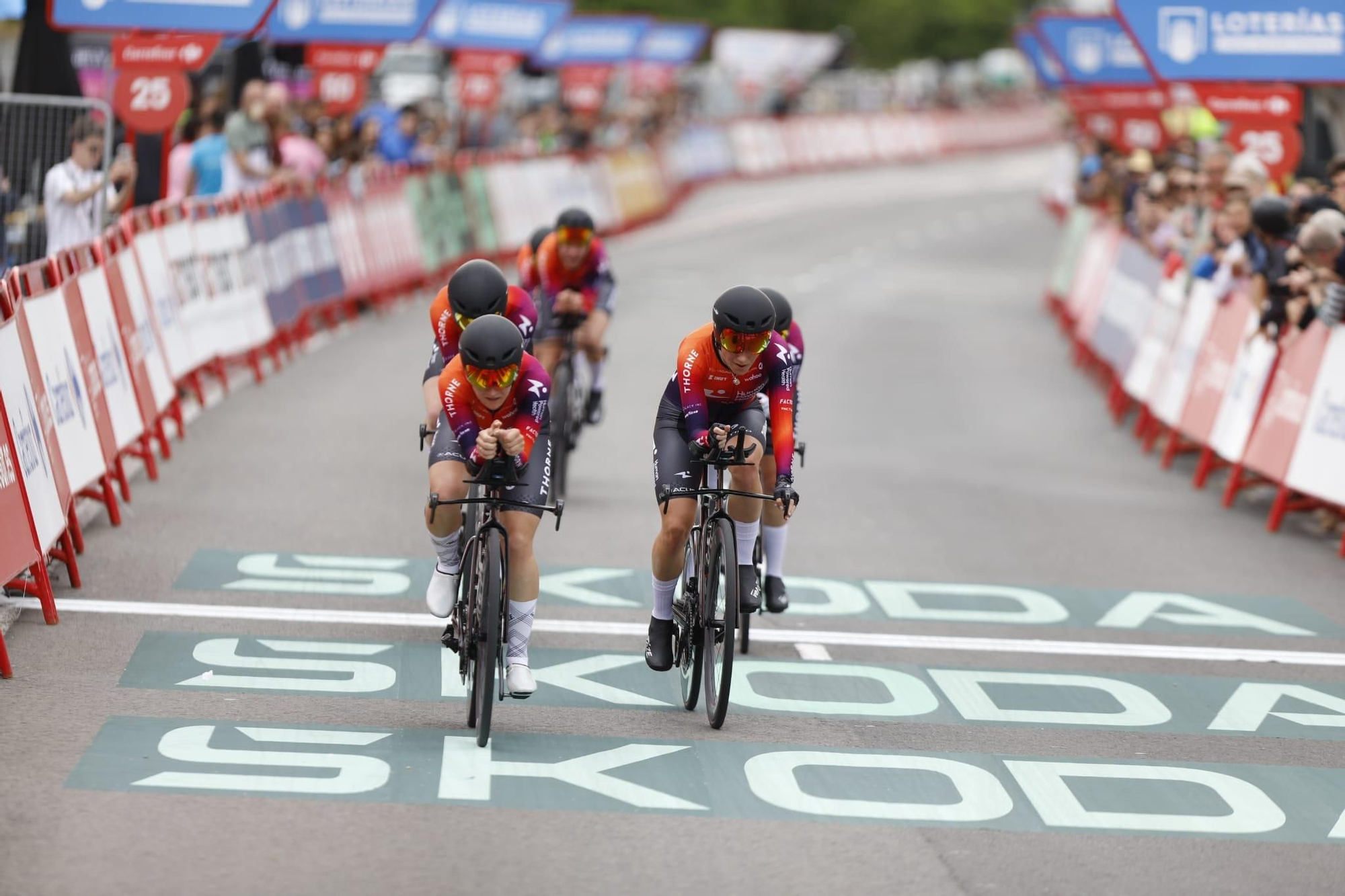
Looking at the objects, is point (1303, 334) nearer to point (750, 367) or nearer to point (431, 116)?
point (750, 367)

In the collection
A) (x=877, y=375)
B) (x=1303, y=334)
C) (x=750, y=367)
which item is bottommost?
(x=877, y=375)

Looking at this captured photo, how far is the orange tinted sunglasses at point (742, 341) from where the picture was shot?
8258 millimetres

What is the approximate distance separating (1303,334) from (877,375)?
7.27 metres

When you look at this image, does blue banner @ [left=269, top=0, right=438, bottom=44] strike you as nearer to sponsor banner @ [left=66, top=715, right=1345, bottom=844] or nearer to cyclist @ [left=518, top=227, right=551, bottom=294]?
cyclist @ [left=518, top=227, right=551, bottom=294]

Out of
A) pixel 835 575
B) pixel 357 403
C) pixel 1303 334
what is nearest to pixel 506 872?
pixel 835 575

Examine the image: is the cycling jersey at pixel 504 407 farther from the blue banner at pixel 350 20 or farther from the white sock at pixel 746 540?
the blue banner at pixel 350 20

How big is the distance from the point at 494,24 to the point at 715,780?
30342mm

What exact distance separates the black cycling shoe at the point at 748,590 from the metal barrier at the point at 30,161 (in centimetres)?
830

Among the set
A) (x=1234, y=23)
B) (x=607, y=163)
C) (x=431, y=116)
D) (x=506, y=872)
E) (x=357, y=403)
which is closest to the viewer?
(x=506, y=872)

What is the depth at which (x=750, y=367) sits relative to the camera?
852 cm

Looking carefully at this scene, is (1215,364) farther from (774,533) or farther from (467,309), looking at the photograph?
(467,309)

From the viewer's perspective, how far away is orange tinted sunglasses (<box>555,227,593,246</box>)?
12.7 metres

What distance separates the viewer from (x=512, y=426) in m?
8.25

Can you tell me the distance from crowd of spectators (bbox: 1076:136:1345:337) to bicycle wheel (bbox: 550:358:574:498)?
4935mm
